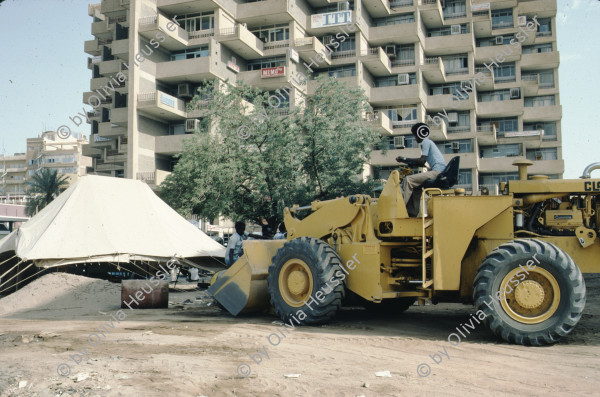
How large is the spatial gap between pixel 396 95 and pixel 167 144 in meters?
18.1

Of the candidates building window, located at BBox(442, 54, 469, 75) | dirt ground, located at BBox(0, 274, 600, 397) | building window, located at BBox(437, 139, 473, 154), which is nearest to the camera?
dirt ground, located at BBox(0, 274, 600, 397)

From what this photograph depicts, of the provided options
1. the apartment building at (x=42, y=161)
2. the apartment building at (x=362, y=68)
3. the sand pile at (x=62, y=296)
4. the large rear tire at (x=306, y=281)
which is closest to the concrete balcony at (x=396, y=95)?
the apartment building at (x=362, y=68)

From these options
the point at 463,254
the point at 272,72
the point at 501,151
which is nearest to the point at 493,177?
the point at 501,151

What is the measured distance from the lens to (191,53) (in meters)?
40.0

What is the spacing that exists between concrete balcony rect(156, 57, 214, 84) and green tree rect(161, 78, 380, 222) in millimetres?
12346

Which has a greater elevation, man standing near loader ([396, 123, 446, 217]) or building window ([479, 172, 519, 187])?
building window ([479, 172, 519, 187])

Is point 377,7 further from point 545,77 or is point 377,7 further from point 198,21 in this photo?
point 545,77

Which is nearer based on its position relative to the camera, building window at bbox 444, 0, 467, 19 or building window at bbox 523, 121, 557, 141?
building window at bbox 444, 0, 467, 19

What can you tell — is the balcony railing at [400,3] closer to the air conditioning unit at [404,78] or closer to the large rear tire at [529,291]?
the air conditioning unit at [404,78]

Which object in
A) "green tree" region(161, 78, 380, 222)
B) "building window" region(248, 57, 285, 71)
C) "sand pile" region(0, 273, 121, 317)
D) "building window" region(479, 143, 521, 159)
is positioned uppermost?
"building window" region(248, 57, 285, 71)

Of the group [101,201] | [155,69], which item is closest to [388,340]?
[101,201]

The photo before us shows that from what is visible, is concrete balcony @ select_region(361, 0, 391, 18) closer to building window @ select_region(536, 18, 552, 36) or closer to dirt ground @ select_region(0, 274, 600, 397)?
building window @ select_region(536, 18, 552, 36)

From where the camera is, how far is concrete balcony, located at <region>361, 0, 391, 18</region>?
144 ft

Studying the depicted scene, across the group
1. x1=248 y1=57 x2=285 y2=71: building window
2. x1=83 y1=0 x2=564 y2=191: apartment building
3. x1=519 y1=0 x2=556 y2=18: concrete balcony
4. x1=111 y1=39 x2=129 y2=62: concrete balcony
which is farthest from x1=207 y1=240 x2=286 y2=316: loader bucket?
x1=519 y1=0 x2=556 y2=18: concrete balcony
